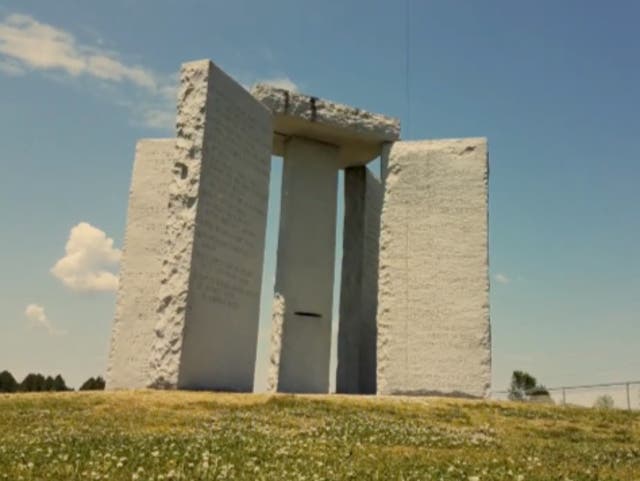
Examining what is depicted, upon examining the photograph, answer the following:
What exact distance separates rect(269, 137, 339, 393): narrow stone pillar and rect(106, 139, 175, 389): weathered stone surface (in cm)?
420

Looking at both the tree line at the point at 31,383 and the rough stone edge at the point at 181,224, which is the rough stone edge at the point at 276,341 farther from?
the tree line at the point at 31,383

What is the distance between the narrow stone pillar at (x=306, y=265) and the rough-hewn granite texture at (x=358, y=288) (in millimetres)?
1358

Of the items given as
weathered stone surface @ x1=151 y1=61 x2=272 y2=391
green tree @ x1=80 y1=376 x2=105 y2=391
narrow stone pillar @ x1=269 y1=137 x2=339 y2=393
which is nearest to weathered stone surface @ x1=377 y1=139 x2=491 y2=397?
narrow stone pillar @ x1=269 y1=137 x2=339 y2=393

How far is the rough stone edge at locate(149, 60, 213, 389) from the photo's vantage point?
17.0 metres

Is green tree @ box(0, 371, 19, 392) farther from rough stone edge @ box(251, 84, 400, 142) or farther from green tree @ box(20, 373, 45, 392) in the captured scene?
rough stone edge @ box(251, 84, 400, 142)

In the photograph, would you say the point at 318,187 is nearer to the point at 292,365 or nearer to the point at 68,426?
the point at 292,365

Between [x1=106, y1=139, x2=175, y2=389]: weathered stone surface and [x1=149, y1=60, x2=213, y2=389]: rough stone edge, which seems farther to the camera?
[x1=106, y1=139, x2=175, y2=389]: weathered stone surface

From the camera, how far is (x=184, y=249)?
690 inches

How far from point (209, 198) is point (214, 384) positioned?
4.96 m

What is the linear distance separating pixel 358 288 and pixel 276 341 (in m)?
4.60

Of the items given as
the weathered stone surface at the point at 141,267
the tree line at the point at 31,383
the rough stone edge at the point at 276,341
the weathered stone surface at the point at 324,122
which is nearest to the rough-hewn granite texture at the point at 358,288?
the weathered stone surface at the point at 324,122

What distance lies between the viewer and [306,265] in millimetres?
24203

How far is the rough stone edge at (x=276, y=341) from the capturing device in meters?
22.4

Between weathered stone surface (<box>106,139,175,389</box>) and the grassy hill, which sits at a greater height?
weathered stone surface (<box>106,139,175,389</box>)
